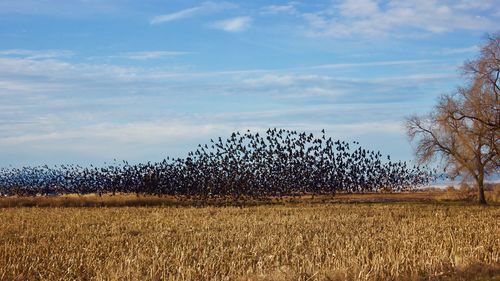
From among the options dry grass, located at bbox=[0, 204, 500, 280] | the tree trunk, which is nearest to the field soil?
dry grass, located at bbox=[0, 204, 500, 280]

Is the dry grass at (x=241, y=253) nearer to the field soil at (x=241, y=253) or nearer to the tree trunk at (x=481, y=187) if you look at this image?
the field soil at (x=241, y=253)

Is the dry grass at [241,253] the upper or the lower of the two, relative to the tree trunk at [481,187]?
lower

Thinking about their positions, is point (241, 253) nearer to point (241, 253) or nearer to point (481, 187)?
point (241, 253)

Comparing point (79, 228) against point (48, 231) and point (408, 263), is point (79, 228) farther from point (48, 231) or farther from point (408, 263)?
point (408, 263)

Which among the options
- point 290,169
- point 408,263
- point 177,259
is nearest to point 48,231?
point 177,259

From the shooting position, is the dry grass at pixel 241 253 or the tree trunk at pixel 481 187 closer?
the dry grass at pixel 241 253

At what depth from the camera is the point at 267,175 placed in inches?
3305

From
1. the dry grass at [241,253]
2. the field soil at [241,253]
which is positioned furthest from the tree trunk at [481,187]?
the field soil at [241,253]

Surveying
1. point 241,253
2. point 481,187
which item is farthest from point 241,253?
point 481,187

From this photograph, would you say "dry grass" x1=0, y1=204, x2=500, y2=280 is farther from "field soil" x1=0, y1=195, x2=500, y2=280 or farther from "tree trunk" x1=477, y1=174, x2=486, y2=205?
"tree trunk" x1=477, y1=174, x2=486, y2=205

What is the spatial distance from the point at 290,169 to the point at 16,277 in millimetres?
80695

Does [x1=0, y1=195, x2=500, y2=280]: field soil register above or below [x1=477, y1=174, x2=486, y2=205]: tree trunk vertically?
below

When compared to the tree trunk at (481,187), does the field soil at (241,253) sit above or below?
below

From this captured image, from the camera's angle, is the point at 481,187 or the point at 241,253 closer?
the point at 241,253
